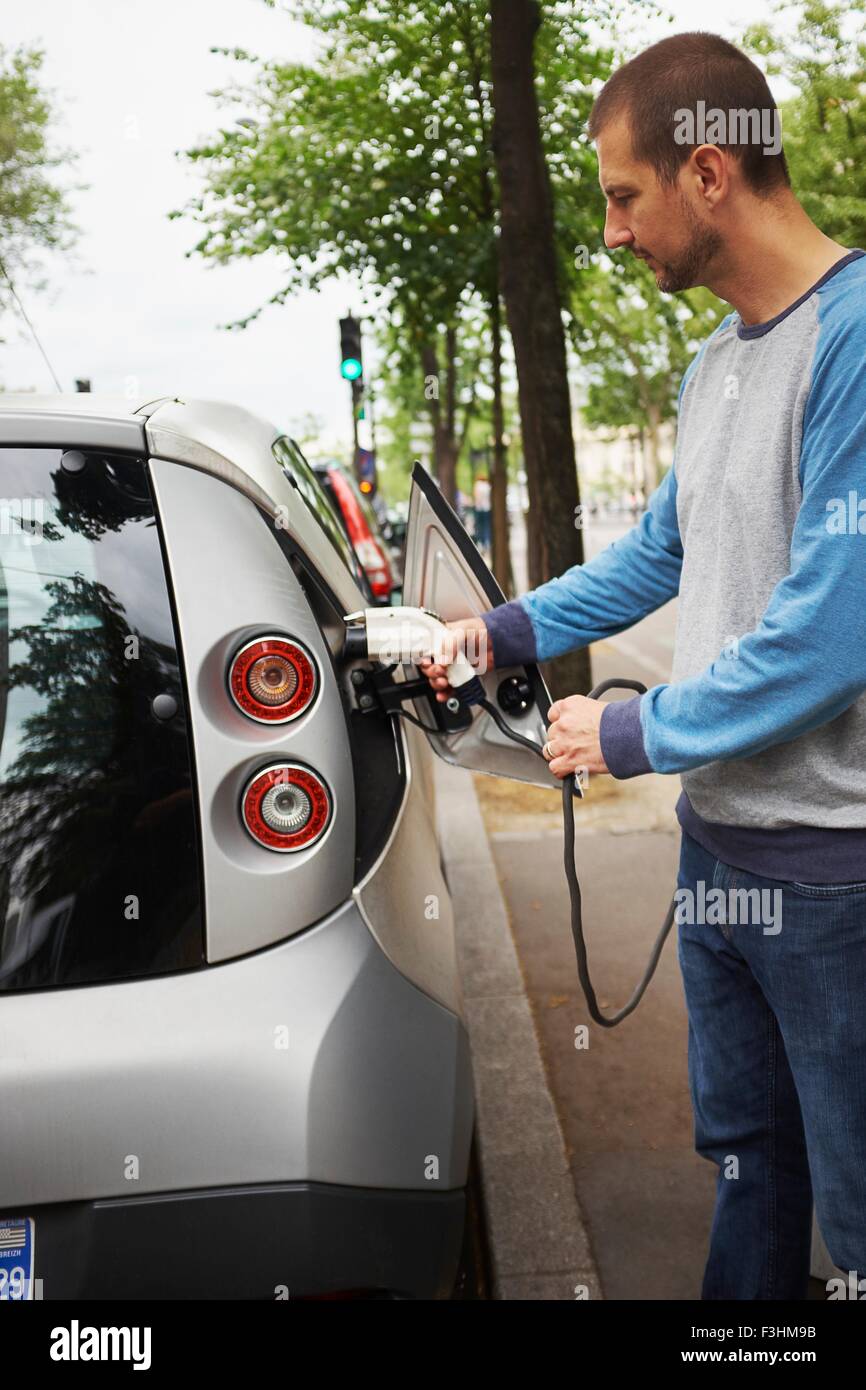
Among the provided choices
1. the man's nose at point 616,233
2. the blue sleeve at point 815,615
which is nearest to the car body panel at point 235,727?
the blue sleeve at point 815,615

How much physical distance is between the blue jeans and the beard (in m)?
0.88

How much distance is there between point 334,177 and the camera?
466 inches

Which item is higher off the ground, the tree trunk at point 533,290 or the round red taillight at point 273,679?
the tree trunk at point 533,290

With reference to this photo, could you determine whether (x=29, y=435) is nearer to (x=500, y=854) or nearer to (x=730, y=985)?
(x=730, y=985)

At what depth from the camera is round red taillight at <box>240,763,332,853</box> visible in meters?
1.98

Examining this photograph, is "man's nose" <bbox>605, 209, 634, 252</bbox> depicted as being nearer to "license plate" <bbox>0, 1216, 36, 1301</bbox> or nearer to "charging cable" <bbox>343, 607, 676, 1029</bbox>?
"charging cable" <bbox>343, 607, 676, 1029</bbox>

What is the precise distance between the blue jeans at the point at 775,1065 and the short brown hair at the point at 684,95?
1.02 metres

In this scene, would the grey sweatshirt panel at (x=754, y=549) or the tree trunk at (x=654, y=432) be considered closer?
the grey sweatshirt panel at (x=754, y=549)

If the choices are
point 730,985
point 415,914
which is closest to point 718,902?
point 730,985

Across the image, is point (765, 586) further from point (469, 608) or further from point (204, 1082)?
point (204, 1082)

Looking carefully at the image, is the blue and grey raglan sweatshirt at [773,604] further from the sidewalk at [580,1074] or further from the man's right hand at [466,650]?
the sidewalk at [580,1074]

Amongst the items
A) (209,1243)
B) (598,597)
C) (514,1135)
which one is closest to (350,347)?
(514,1135)

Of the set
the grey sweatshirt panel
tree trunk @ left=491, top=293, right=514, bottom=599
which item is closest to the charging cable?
the grey sweatshirt panel

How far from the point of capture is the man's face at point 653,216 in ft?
6.19
